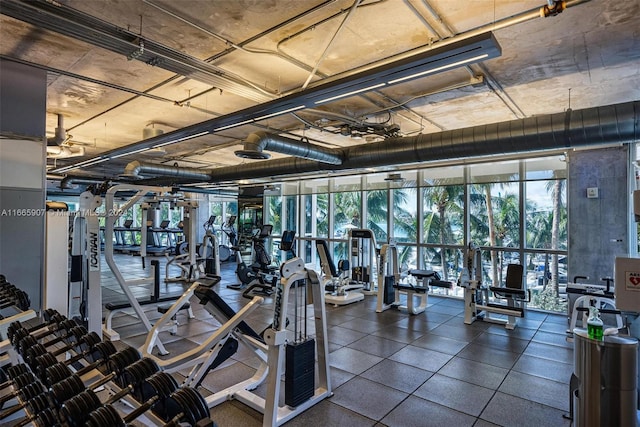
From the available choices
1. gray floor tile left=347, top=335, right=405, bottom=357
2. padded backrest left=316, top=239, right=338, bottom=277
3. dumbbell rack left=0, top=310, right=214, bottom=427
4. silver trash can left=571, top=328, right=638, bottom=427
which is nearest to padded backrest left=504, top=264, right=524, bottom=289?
gray floor tile left=347, top=335, right=405, bottom=357

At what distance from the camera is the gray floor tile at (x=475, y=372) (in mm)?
3434

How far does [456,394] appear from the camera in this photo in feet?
10.4

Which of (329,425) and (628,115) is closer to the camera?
(329,425)

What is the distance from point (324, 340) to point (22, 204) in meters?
3.14

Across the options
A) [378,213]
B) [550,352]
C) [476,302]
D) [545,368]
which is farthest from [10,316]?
[378,213]

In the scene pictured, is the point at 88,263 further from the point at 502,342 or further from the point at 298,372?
the point at 502,342

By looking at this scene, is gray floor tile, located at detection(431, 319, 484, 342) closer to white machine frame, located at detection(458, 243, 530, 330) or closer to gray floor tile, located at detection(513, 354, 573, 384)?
white machine frame, located at detection(458, 243, 530, 330)

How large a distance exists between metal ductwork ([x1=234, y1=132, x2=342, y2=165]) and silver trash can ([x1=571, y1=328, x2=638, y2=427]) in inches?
147

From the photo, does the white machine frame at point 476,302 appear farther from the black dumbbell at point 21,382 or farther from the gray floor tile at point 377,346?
the black dumbbell at point 21,382

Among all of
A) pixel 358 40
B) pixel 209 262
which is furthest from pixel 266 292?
pixel 358 40

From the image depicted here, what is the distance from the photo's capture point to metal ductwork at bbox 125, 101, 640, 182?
3559mm

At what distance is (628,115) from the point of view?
3447 mm

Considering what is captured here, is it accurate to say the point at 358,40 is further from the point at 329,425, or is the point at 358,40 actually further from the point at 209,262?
the point at 209,262

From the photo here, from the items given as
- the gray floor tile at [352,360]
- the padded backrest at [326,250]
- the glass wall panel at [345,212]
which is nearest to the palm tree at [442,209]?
the glass wall panel at [345,212]
